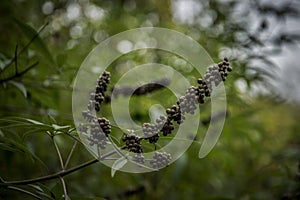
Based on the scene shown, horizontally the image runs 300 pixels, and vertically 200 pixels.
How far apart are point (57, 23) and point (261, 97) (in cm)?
117

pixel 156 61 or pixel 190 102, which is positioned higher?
pixel 156 61

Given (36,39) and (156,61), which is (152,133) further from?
(156,61)

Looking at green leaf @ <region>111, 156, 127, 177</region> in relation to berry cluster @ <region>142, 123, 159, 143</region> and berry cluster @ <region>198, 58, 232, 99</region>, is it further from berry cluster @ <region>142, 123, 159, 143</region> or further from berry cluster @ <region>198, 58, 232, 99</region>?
berry cluster @ <region>198, 58, 232, 99</region>

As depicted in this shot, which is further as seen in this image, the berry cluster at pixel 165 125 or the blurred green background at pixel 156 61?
the blurred green background at pixel 156 61

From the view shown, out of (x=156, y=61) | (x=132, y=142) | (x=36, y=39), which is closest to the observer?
(x=132, y=142)

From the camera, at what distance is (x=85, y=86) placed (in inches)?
57.2

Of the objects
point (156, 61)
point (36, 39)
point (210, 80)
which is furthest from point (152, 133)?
point (156, 61)

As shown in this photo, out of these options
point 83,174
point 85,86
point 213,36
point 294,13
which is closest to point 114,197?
point 83,174

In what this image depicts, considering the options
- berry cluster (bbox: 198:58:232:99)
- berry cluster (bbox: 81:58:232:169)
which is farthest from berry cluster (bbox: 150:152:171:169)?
berry cluster (bbox: 198:58:232:99)

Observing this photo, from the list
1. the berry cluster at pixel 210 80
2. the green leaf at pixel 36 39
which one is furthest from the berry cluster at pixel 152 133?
the green leaf at pixel 36 39

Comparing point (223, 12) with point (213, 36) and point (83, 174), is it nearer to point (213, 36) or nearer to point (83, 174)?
point (213, 36)

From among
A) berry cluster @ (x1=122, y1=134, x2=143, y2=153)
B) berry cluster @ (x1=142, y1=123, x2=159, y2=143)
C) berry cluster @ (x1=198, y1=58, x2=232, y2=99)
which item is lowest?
berry cluster @ (x1=122, y1=134, x2=143, y2=153)

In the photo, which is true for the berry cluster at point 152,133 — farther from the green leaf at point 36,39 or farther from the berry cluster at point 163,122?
the green leaf at point 36,39

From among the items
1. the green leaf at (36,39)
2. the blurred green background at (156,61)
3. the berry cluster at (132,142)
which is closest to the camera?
the berry cluster at (132,142)
